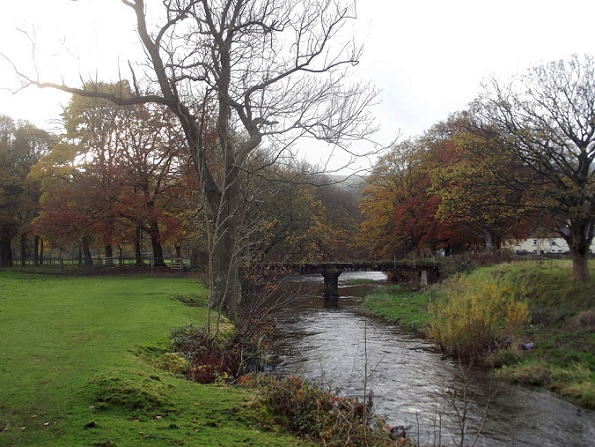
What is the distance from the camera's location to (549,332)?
48.8ft

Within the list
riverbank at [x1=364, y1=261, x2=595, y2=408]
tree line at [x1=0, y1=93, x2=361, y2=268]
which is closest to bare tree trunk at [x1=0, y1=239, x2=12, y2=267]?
tree line at [x1=0, y1=93, x2=361, y2=268]

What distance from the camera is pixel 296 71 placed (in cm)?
1303

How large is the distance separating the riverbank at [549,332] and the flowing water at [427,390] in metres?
0.55

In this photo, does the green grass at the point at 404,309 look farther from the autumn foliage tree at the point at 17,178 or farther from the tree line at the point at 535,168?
the autumn foliage tree at the point at 17,178

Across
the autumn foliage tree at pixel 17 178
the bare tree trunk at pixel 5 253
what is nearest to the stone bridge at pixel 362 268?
the autumn foliage tree at pixel 17 178

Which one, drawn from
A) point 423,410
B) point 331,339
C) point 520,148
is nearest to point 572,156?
point 520,148

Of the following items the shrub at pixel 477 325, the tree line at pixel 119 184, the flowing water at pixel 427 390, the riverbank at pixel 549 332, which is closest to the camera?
the flowing water at pixel 427 390

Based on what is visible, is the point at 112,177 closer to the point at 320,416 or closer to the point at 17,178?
the point at 17,178

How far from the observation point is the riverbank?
1134cm

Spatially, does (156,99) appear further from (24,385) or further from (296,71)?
(24,385)

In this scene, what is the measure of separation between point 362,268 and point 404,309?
1258 centimetres

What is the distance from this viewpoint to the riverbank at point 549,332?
11336mm

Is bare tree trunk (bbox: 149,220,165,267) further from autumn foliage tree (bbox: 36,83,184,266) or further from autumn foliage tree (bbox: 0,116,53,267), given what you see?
autumn foliage tree (bbox: 0,116,53,267)

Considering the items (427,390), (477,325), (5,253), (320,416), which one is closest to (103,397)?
(320,416)
